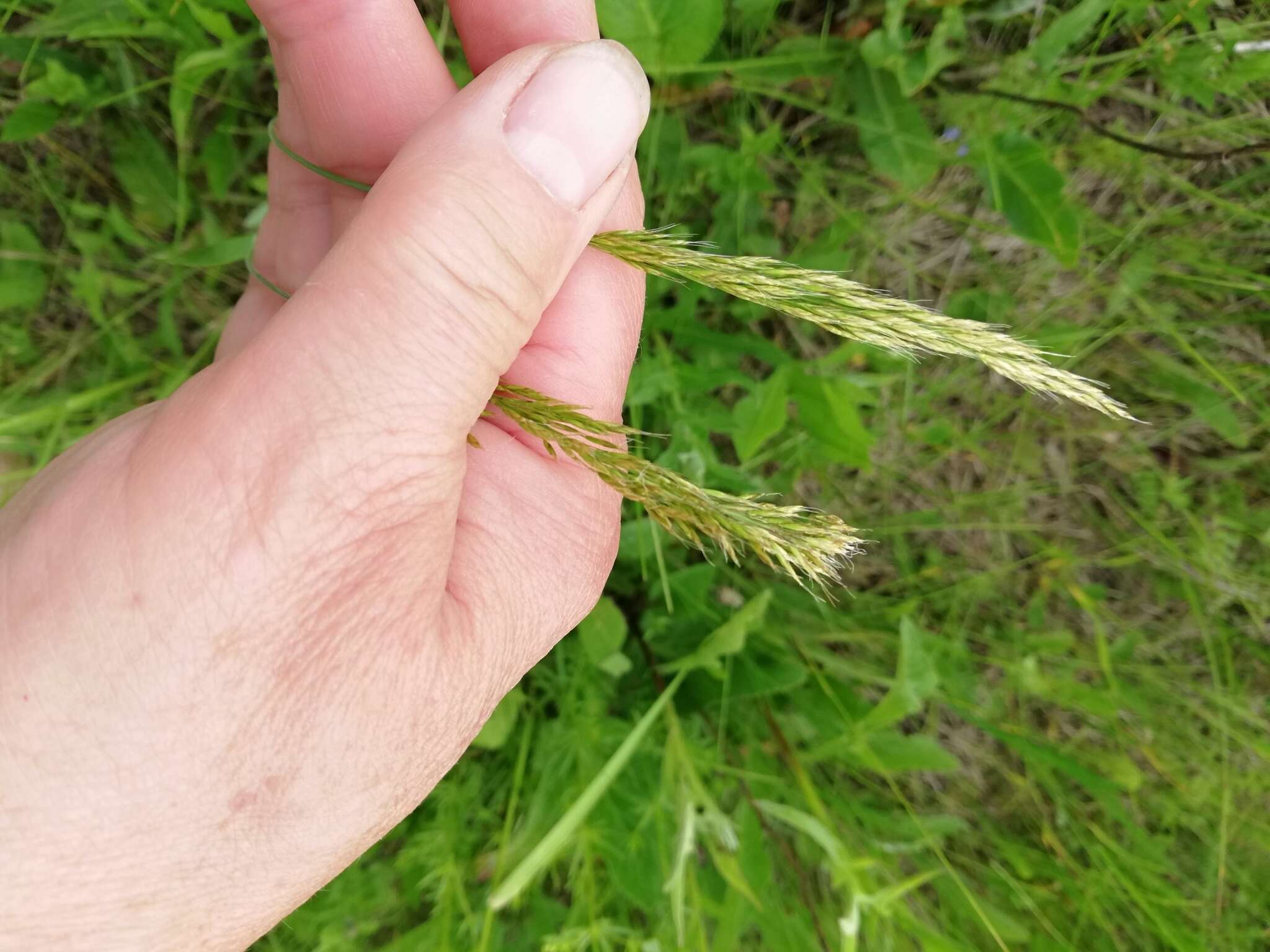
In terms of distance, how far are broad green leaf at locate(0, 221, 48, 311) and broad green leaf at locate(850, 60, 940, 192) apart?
7.69 ft

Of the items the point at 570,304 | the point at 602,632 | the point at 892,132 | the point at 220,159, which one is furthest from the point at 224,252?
the point at 892,132

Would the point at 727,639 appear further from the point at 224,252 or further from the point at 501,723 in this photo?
the point at 224,252

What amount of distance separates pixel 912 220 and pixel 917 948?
202cm

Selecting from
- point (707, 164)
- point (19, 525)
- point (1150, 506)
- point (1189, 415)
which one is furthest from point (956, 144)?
point (19, 525)

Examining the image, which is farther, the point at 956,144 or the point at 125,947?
the point at 956,144

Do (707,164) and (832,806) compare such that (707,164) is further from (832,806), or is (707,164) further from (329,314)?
(832,806)

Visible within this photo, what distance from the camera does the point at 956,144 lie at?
2131 mm

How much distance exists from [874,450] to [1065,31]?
1231 mm

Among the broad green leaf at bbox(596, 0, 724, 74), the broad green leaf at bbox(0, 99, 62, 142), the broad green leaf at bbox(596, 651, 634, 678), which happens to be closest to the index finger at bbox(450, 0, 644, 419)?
the broad green leaf at bbox(596, 0, 724, 74)

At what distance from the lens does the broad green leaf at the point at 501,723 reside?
85.0 inches

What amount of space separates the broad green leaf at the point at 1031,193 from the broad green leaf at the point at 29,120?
243cm

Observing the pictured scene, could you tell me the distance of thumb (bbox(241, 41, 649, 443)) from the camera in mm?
1120

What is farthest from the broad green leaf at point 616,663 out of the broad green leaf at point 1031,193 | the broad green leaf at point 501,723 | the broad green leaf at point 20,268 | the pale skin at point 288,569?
the broad green leaf at point 20,268

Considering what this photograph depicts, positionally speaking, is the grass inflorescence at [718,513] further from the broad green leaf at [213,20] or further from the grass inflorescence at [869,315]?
the broad green leaf at [213,20]
